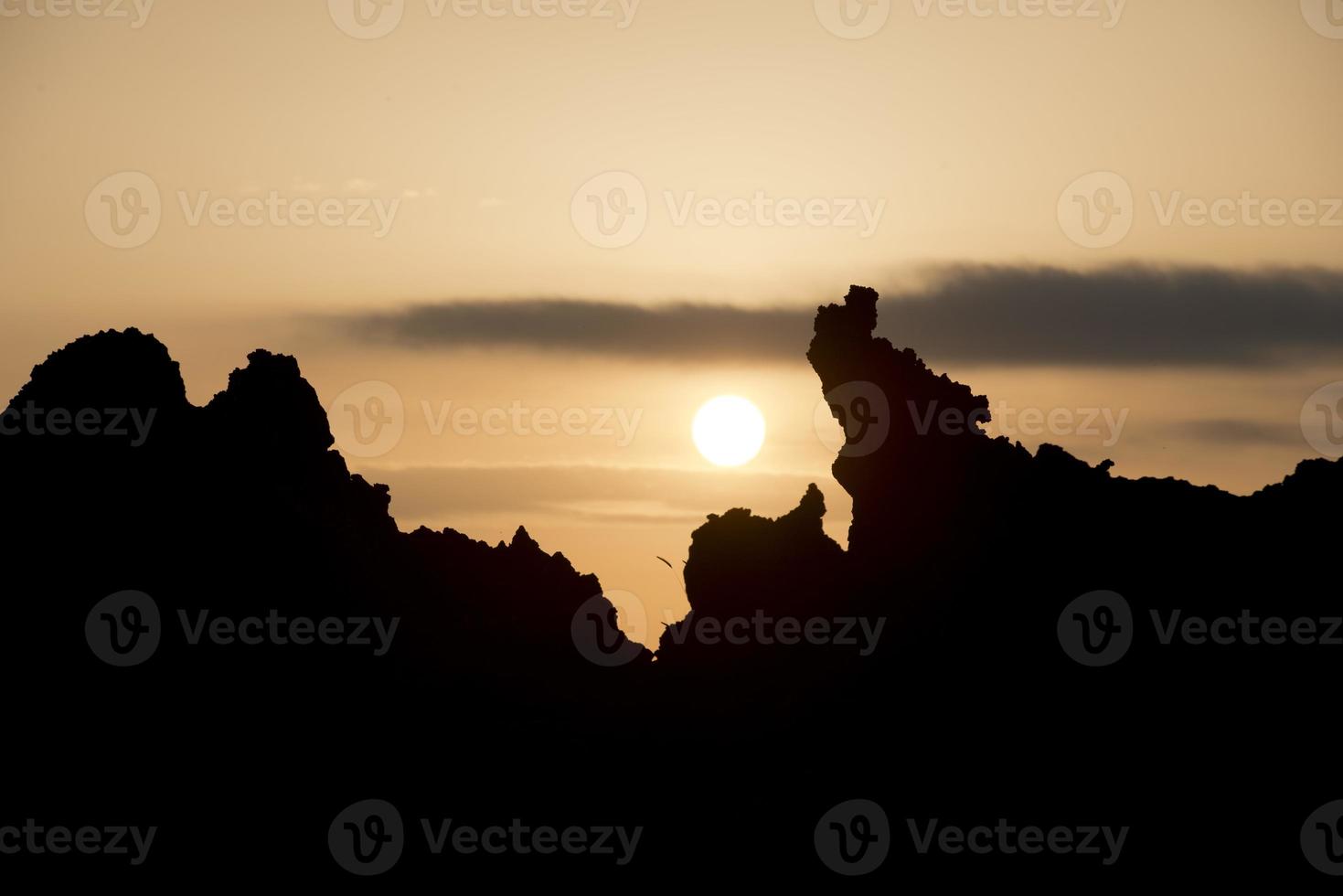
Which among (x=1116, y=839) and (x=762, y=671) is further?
(x=762, y=671)

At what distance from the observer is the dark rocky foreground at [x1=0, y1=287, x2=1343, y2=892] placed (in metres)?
89.4

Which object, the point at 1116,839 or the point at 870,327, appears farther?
the point at 870,327

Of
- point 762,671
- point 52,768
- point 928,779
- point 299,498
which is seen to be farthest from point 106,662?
point 928,779

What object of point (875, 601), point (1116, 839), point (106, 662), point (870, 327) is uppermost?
point (870, 327)

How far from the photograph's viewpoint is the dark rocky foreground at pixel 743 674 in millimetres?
89375

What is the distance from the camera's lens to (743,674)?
3912 inches

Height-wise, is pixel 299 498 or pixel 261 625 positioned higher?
pixel 299 498

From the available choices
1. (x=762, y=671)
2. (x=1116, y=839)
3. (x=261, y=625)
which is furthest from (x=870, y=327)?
(x=261, y=625)

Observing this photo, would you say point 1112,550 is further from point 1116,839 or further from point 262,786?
point 262,786

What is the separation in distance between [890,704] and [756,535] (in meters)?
11.8

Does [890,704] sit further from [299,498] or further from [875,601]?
[299,498]

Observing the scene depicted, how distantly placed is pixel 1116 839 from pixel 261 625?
4240cm

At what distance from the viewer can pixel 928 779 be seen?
300 ft

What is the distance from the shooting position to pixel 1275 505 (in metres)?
91.3
